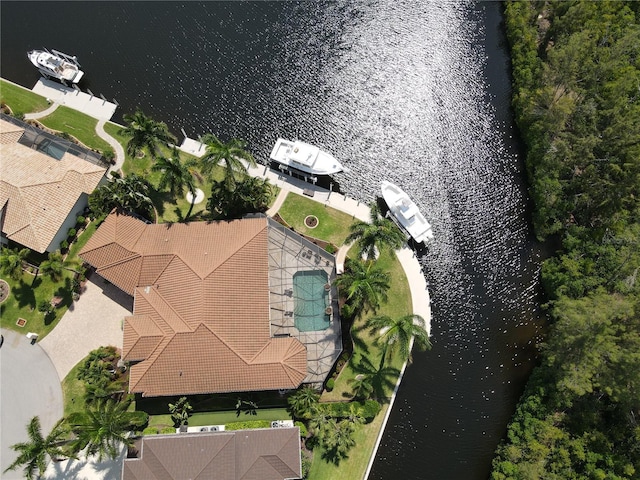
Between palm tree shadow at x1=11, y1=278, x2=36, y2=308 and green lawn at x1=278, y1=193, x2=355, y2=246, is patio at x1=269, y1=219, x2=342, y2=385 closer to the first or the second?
green lawn at x1=278, y1=193, x2=355, y2=246

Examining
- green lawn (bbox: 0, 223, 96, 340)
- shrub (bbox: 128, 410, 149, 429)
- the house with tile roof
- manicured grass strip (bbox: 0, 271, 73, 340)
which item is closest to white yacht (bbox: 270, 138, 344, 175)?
the house with tile roof

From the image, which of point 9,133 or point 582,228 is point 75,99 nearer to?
point 9,133

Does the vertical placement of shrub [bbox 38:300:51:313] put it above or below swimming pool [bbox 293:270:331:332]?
below

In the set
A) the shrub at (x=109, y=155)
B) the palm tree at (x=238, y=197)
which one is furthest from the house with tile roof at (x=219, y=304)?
the shrub at (x=109, y=155)

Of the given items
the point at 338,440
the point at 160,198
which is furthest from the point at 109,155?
the point at 338,440

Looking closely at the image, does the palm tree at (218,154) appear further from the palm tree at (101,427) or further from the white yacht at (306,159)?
the palm tree at (101,427)

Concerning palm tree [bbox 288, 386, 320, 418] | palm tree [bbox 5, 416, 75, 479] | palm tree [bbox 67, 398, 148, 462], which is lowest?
palm tree [bbox 5, 416, 75, 479]

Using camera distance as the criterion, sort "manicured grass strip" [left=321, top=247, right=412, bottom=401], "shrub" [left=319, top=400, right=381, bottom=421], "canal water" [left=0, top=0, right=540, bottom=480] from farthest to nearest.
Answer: "canal water" [left=0, top=0, right=540, bottom=480] → "manicured grass strip" [left=321, top=247, right=412, bottom=401] → "shrub" [left=319, top=400, right=381, bottom=421]

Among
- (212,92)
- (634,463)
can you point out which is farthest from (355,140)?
(634,463)
